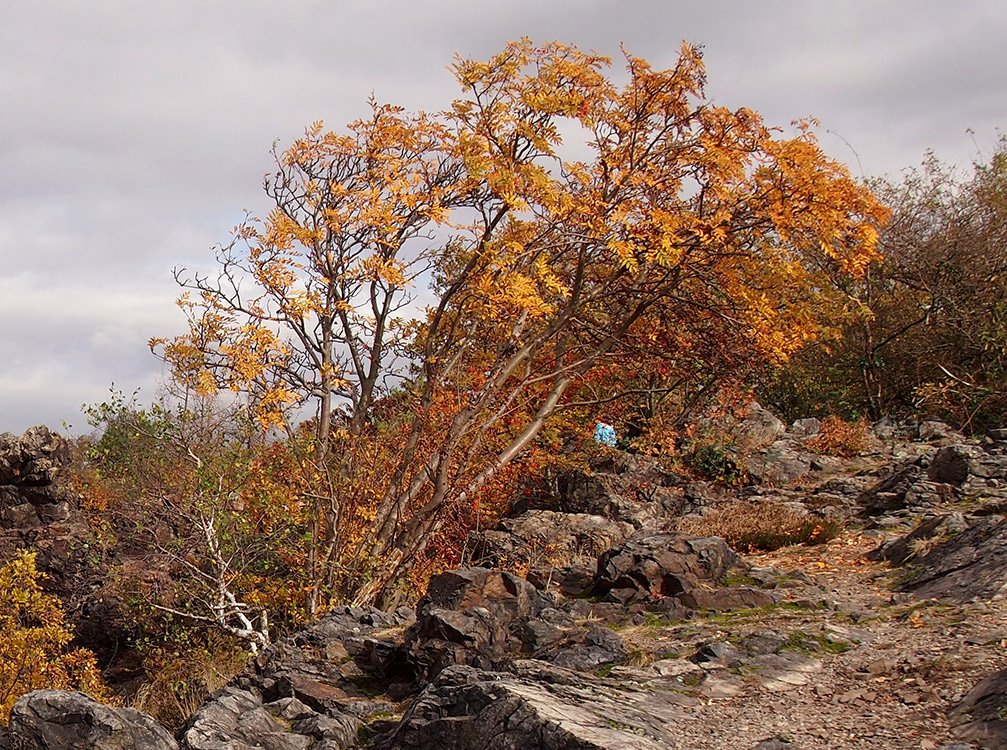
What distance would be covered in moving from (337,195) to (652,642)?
27.4 feet

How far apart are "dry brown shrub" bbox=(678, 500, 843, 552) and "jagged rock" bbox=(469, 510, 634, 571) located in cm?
134

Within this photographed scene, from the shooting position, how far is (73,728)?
304 inches

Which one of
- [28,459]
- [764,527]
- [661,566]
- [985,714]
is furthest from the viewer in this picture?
[28,459]

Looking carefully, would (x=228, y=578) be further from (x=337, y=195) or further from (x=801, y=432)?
(x=801, y=432)

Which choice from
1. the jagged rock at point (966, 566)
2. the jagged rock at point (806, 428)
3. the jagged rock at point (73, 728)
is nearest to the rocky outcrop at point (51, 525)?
the jagged rock at point (73, 728)

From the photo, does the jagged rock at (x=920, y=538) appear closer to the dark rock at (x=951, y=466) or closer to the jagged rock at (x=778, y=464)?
the dark rock at (x=951, y=466)

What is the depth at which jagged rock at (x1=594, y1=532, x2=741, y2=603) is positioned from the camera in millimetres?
11367

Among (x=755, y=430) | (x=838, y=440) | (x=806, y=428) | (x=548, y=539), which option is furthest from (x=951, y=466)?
(x=548, y=539)

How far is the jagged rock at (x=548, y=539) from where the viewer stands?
600 inches

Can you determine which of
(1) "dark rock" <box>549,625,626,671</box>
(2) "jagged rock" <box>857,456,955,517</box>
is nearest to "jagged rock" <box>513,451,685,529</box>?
(2) "jagged rock" <box>857,456,955,517</box>

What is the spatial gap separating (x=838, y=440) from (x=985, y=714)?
1311 centimetres

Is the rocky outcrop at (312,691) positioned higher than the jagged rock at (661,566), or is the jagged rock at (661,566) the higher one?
the jagged rock at (661,566)

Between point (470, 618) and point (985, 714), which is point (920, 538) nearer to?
point (985, 714)

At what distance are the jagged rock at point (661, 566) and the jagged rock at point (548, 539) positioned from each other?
289 cm
